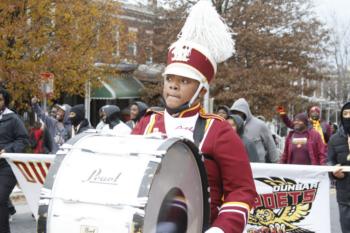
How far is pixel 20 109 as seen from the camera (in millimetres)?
19359

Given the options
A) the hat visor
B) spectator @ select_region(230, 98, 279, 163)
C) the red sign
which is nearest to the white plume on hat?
the hat visor

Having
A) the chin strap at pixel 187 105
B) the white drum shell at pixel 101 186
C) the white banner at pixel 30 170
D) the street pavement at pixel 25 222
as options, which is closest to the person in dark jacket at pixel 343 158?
the street pavement at pixel 25 222

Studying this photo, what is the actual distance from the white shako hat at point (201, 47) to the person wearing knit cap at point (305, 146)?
21.3ft

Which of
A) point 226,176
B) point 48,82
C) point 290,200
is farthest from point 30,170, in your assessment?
point 48,82

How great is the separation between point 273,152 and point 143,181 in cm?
676

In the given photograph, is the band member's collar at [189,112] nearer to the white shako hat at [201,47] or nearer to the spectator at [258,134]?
the white shako hat at [201,47]

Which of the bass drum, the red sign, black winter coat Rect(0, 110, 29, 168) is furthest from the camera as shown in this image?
the red sign

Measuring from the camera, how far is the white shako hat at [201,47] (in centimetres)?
335

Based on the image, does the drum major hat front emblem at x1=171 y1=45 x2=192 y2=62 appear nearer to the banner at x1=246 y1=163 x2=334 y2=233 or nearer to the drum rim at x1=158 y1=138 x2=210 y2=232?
the drum rim at x1=158 y1=138 x2=210 y2=232

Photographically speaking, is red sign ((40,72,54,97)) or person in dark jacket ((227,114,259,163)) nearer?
person in dark jacket ((227,114,259,163))

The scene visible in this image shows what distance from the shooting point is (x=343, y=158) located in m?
6.76

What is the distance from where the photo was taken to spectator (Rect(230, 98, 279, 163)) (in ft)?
29.2

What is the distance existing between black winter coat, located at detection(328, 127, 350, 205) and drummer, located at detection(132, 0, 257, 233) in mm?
3435

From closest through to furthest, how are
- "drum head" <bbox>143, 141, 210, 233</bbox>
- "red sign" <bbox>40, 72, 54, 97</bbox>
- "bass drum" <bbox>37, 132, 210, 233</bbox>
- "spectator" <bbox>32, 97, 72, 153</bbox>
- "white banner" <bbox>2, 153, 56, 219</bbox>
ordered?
"bass drum" <bbox>37, 132, 210, 233</bbox> < "drum head" <bbox>143, 141, 210, 233</bbox> < "white banner" <bbox>2, 153, 56, 219</bbox> < "spectator" <bbox>32, 97, 72, 153</bbox> < "red sign" <bbox>40, 72, 54, 97</bbox>
